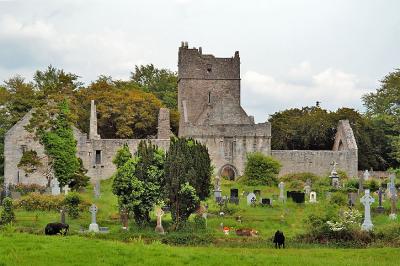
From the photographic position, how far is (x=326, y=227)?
27.7 meters

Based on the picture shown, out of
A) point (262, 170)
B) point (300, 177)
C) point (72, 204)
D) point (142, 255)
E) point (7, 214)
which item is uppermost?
point (262, 170)

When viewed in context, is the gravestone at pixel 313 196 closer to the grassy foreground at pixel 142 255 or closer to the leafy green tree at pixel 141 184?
the leafy green tree at pixel 141 184

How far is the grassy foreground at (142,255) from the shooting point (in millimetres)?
19625

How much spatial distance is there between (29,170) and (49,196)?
981 centimetres

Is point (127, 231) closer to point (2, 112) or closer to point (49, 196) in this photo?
point (49, 196)

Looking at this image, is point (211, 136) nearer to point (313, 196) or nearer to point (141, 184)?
point (313, 196)

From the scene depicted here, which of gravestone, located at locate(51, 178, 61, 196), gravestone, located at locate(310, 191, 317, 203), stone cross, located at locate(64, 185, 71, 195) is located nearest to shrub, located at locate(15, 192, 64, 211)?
gravestone, located at locate(51, 178, 61, 196)

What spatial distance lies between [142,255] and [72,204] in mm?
15912

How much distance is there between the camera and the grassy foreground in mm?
19625

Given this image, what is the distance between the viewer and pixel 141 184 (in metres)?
33.4

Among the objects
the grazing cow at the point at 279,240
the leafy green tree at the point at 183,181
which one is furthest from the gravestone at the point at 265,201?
the grazing cow at the point at 279,240

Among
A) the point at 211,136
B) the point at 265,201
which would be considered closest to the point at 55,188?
the point at 265,201

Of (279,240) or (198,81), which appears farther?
(198,81)

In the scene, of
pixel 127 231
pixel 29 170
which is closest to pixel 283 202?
pixel 127 231
